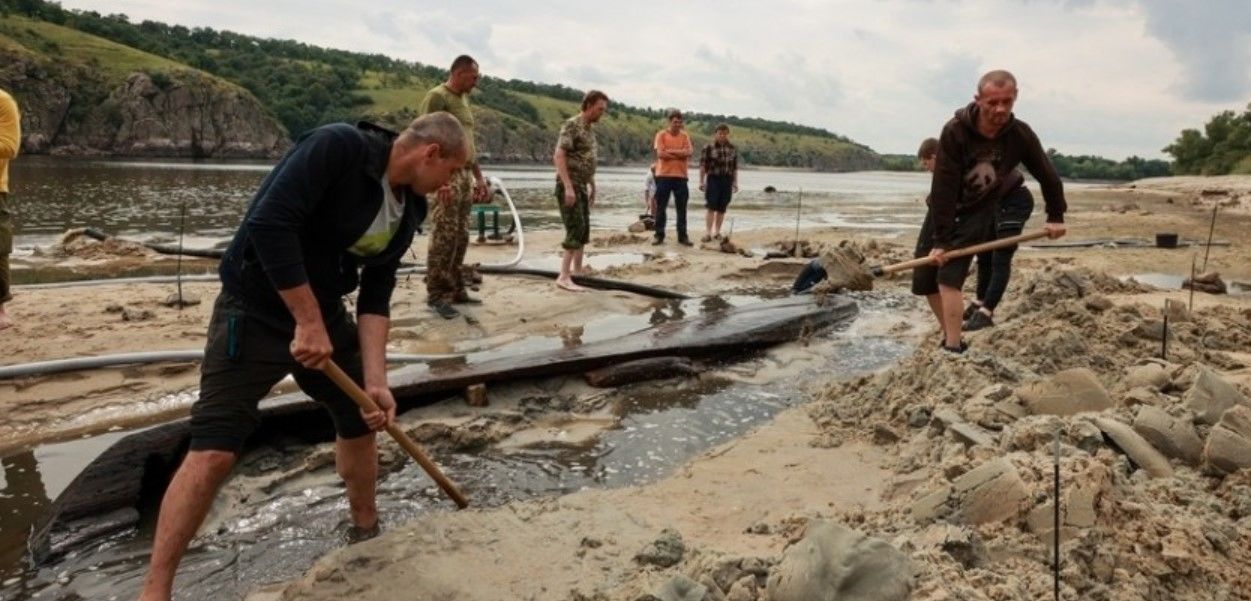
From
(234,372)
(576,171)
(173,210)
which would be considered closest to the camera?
(234,372)

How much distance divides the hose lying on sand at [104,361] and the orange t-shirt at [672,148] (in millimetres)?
7292

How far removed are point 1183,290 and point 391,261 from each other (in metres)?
9.29

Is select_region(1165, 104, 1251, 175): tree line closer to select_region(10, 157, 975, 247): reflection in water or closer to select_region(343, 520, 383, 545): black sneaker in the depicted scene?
select_region(10, 157, 975, 247): reflection in water

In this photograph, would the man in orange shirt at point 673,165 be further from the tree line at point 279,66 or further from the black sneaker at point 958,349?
the tree line at point 279,66

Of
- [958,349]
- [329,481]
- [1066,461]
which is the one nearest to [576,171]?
[958,349]

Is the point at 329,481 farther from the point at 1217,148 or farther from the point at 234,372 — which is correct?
the point at 1217,148

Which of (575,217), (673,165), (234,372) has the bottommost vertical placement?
(234,372)

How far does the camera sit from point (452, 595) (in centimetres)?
270

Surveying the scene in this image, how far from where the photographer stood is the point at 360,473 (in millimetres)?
3188

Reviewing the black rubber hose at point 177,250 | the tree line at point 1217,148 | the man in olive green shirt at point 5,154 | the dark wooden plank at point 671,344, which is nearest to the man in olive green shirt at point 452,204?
the dark wooden plank at point 671,344

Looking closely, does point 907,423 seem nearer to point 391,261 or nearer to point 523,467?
point 523,467

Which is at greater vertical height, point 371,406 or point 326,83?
point 326,83

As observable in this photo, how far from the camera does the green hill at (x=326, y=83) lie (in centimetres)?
8912

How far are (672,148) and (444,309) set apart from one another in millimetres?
5993
